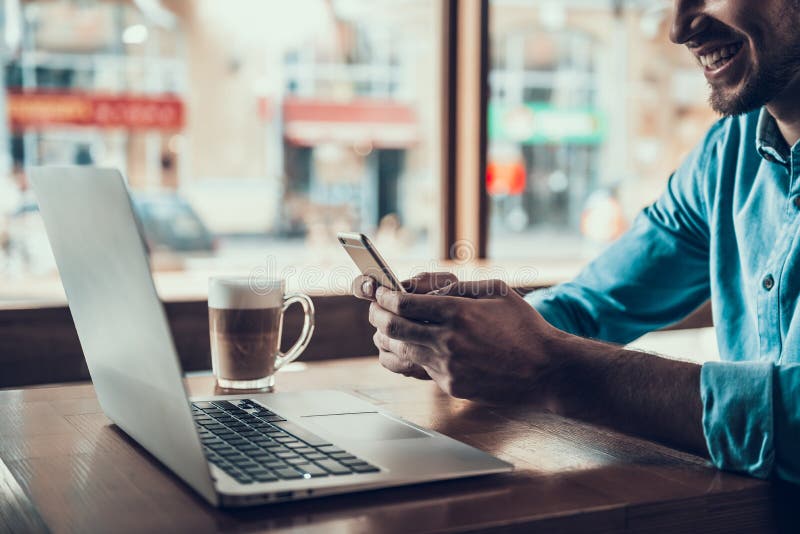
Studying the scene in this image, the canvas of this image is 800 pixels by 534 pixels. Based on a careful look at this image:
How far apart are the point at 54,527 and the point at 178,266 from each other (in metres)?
2.35

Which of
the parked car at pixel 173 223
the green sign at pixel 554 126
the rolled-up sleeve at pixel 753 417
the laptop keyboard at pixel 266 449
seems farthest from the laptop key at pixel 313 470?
the green sign at pixel 554 126

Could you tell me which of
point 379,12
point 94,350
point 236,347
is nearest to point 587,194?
point 379,12

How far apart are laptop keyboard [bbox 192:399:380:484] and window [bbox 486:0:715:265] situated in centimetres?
296

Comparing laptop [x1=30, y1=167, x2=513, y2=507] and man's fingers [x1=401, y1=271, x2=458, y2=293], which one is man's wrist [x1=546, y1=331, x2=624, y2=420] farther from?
man's fingers [x1=401, y1=271, x2=458, y2=293]

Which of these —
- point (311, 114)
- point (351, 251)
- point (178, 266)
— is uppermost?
point (311, 114)

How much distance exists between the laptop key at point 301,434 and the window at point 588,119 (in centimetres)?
297

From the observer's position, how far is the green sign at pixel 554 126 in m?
4.12

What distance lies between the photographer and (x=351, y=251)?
43.9 inches

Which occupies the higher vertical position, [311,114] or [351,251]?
[311,114]

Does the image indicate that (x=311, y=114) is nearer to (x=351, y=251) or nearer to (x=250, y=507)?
(x=351, y=251)

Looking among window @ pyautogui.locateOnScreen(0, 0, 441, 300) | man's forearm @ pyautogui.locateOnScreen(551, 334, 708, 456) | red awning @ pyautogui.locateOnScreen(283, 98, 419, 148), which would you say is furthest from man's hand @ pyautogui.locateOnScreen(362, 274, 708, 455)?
red awning @ pyautogui.locateOnScreen(283, 98, 419, 148)

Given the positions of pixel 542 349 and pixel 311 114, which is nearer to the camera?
pixel 542 349

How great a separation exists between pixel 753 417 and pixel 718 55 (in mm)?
713

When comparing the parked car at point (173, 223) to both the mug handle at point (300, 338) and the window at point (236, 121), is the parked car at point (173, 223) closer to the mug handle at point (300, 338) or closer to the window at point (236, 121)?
the window at point (236, 121)
